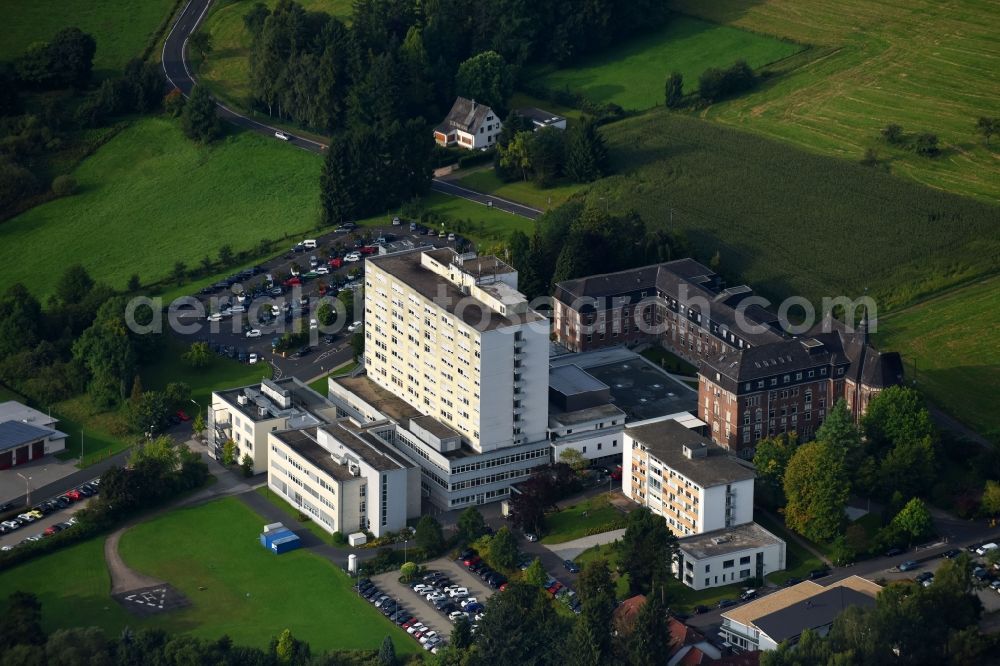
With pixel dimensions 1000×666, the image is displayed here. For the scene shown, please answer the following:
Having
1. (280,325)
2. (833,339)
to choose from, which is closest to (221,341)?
(280,325)

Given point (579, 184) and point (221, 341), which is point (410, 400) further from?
point (579, 184)

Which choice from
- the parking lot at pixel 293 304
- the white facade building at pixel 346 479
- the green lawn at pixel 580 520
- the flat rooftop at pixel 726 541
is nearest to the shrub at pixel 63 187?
the parking lot at pixel 293 304

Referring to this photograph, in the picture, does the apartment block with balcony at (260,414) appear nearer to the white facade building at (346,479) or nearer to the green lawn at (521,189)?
the white facade building at (346,479)

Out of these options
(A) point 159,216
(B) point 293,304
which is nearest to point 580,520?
(B) point 293,304

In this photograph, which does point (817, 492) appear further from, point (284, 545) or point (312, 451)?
point (284, 545)

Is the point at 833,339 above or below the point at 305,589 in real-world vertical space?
above
